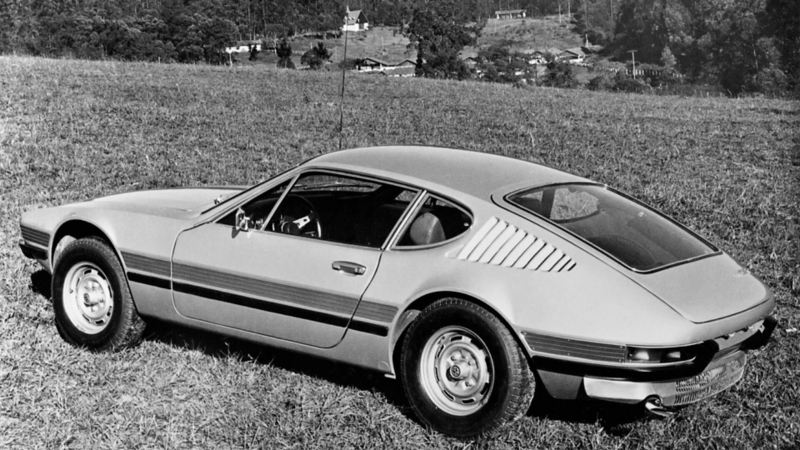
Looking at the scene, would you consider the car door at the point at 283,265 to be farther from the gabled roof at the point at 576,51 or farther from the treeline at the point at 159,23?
the gabled roof at the point at 576,51

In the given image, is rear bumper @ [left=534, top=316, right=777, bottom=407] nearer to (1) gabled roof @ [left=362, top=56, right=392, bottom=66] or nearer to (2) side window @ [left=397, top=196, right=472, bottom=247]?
(2) side window @ [left=397, top=196, right=472, bottom=247]

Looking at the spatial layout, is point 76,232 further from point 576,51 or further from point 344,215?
point 576,51

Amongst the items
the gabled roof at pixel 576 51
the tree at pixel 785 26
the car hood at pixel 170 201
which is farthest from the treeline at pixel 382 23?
the car hood at pixel 170 201

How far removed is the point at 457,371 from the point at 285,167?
7328 mm

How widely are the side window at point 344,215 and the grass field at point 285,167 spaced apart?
2.52ft

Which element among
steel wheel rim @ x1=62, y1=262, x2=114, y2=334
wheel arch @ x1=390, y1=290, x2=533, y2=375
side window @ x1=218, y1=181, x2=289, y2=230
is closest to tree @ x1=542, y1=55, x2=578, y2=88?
side window @ x1=218, y1=181, x2=289, y2=230

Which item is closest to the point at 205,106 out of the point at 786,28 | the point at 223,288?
the point at 223,288

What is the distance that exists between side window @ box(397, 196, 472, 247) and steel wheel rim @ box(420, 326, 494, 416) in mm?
499

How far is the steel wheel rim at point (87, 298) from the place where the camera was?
4871 mm

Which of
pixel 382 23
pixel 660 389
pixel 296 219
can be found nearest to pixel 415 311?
pixel 296 219

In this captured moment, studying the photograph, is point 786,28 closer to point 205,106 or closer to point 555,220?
point 205,106

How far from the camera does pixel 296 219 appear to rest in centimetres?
466

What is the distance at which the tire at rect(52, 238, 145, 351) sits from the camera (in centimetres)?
474

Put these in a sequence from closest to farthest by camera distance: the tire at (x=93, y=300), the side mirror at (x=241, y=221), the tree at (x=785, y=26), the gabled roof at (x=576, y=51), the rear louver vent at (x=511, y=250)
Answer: the rear louver vent at (x=511, y=250)
the side mirror at (x=241, y=221)
the tire at (x=93, y=300)
the tree at (x=785, y=26)
the gabled roof at (x=576, y=51)
